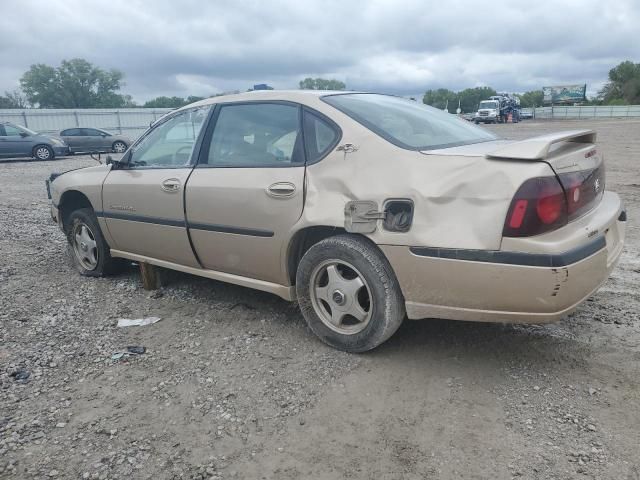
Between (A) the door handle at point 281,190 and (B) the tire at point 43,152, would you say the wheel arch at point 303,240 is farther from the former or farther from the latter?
(B) the tire at point 43,152

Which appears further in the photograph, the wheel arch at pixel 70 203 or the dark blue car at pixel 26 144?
the dark blue car at pixel 26 144

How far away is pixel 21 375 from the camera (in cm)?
325

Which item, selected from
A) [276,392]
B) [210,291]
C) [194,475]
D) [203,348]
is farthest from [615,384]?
[210,291]

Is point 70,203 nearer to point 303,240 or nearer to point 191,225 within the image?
point 191,225

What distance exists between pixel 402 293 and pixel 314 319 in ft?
2.27

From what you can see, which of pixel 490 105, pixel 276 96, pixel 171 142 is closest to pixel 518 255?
pixel 276 96

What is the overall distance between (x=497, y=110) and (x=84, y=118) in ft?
115

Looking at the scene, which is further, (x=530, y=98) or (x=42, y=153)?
(x=530, y=98)

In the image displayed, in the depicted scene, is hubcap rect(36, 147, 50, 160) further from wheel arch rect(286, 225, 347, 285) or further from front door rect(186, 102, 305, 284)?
wheel arch rect(286, 225, 347, 285)

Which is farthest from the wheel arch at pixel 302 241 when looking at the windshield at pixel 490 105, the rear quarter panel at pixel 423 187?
the windshield at pixel 490 105

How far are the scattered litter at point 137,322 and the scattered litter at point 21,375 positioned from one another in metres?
0.81

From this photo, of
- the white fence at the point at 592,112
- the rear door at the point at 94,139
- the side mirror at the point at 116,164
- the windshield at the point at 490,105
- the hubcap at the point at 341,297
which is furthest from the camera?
the white fence at the point at 592,112

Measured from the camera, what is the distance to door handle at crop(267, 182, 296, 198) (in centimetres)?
332

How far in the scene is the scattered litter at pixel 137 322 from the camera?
4020 mm
